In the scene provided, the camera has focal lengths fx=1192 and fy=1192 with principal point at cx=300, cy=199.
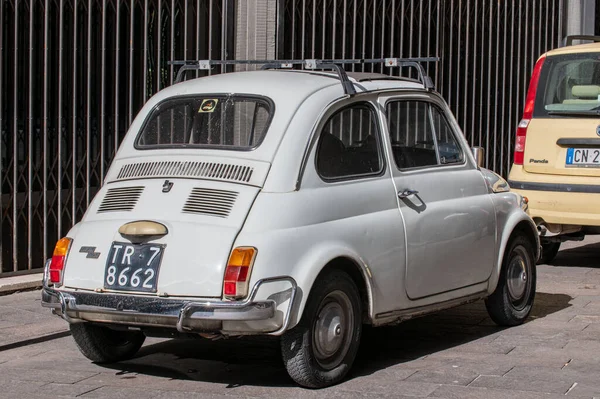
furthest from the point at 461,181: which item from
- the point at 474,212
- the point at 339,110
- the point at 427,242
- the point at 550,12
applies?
the point at 550,12

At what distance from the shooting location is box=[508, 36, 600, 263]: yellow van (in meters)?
10.4

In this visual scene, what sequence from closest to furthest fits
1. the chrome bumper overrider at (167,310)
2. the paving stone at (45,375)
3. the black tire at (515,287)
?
the chrome bumper overrider at (167,310) < the paving stone at (45,375) < the black tire at (515,287)

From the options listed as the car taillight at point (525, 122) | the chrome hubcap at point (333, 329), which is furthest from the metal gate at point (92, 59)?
the chrome hubcap at point (333, 329)

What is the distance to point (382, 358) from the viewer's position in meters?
7.13

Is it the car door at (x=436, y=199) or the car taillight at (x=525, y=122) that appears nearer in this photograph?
the car door at (x=436, y=199)

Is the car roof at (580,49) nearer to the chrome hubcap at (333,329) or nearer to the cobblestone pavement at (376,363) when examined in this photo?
the cobblestone pavement at (376,363)

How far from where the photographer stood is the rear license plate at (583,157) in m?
10.4

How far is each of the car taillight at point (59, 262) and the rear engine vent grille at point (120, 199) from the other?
11.6 inches

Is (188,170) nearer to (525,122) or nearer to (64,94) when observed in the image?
(64,94)

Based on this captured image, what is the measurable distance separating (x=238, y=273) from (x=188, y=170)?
91 centimetres

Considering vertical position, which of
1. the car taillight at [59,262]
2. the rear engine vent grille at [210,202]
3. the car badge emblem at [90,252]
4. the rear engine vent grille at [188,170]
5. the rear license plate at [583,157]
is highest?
the rear engine vent grille at [188,170]

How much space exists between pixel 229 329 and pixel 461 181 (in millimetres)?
2294

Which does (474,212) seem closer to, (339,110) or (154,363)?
(339,110)

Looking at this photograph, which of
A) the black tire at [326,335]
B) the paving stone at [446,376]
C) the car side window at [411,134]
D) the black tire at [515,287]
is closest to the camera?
the black tire at [326,335]
